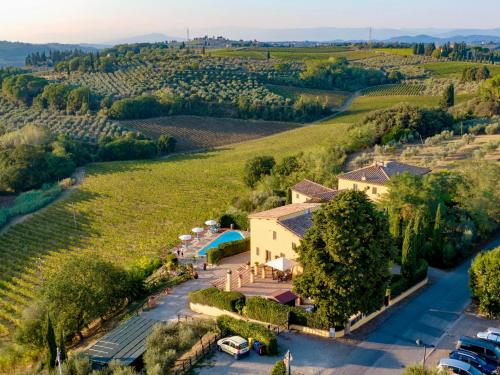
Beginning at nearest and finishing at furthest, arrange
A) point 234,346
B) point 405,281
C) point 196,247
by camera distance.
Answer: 1. point 234,346
2. point 405,281
3. point 196,247

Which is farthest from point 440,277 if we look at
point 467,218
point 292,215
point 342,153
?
point 342,153

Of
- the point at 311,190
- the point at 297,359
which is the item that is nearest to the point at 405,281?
the point at 297,359

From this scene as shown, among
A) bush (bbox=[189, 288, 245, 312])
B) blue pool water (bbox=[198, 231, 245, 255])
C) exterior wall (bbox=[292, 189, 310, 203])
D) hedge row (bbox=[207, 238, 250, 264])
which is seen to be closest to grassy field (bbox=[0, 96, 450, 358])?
blue pool water (bbox=[198, 231, 245, 255])

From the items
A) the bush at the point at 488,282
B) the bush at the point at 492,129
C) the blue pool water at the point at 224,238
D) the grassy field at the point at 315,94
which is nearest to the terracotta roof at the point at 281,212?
the blue pool water at the point at 224,238

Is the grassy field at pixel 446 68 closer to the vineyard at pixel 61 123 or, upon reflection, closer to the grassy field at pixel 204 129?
the grassy field at pixel 204 129

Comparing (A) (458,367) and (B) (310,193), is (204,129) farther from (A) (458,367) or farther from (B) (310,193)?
(A) (458,367)

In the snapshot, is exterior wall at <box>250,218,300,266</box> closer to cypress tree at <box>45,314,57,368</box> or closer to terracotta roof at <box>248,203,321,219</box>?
terracotta roof at <box>248,203,321,219</box>
